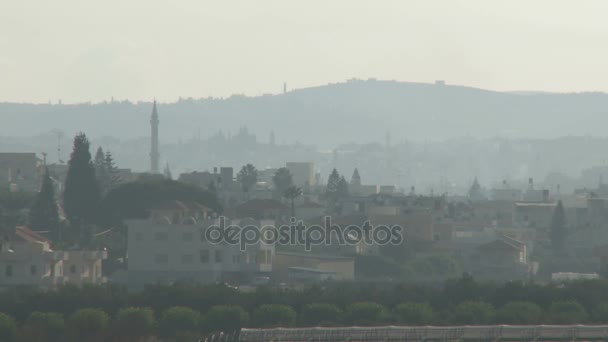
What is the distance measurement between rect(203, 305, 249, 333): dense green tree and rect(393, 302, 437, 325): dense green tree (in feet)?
13.2

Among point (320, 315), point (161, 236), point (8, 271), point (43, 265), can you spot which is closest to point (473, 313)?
point (320, 315)

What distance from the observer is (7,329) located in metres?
54.2

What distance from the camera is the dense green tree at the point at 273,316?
58156 millimetres

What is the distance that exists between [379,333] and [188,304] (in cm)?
1235

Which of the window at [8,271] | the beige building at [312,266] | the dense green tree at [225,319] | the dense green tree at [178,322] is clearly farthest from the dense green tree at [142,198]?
the dense green tree at [178,322]

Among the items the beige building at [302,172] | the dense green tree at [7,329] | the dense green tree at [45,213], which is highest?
the beige building at [302,172]

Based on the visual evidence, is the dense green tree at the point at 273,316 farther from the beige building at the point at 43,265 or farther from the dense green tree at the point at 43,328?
the beige building at the point at 43,265

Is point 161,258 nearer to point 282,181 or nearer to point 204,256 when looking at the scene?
point 204,256

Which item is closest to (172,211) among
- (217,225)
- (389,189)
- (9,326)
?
(217,225)

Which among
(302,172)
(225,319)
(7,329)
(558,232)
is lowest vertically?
(7,329)

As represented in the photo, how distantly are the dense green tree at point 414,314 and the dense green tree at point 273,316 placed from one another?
2.77m

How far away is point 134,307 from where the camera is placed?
200 ft

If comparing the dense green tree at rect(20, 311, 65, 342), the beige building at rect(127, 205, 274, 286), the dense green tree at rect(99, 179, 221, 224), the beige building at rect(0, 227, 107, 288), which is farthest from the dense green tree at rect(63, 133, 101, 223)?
the dense green tree at rect(20, 311, 65, 342)

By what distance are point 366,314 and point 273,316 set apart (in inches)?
99.7
